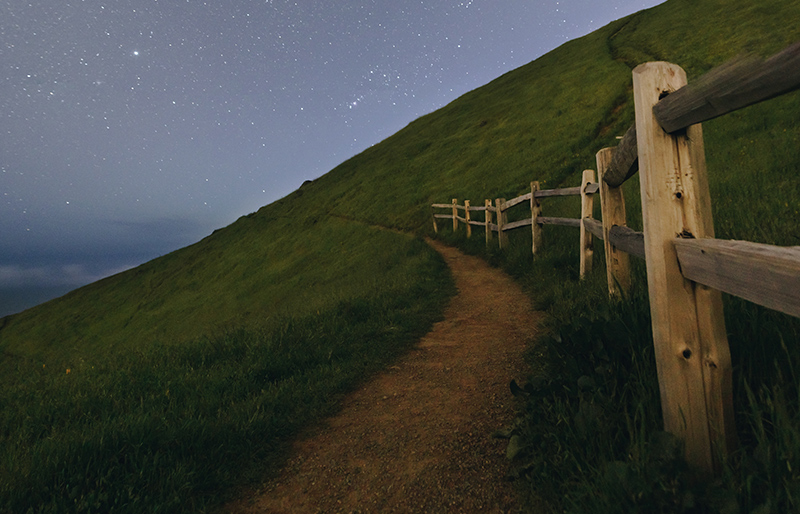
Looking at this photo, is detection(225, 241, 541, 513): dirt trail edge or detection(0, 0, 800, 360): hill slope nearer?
detection(225, 241, 541, 513): dirt trail edge

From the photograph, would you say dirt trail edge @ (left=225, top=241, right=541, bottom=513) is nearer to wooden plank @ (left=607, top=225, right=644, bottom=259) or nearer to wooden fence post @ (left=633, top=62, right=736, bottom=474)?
wooden fence post @ (left=633, top=62, right=736, bottom=474)

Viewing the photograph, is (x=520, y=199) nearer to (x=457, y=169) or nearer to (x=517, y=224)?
(x=517, y=224)

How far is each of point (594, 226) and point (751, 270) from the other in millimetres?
4734

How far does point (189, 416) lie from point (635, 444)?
3.13 meters

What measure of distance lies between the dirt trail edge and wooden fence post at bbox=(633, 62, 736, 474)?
104 cm

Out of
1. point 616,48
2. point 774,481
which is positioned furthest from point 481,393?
point 616,48

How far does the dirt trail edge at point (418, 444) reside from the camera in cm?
258

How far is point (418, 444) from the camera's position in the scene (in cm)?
312

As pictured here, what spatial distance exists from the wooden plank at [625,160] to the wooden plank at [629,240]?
48 cm

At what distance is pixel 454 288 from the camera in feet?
27.1

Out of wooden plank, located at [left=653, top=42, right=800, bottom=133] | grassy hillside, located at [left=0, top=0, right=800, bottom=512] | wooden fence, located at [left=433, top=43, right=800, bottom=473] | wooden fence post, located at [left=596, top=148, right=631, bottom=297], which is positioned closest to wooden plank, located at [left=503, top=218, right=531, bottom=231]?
grassy hillside, located at [left=0, top=0, right=800, bottom=512]

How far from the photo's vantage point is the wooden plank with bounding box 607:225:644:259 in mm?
3013

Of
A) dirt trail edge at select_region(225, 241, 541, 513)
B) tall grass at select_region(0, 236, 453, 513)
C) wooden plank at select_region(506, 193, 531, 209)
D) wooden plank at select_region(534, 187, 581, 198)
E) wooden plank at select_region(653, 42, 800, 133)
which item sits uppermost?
wooden plank at select_region(506, 193, 531, 209)

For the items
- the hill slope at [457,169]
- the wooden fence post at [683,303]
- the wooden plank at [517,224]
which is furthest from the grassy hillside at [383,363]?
the wooden plank at [517,224]
